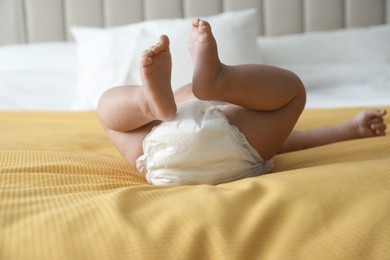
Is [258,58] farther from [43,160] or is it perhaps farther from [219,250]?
[219,250]

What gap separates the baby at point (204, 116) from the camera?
Result: 0.88 meters

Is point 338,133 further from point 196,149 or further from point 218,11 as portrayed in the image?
point 218,11

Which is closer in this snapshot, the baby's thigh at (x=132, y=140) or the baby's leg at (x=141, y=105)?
the baby's leg at (x=141, y=105)

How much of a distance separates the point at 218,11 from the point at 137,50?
65 cm

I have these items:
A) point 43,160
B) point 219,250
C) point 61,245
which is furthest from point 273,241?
point 43,160

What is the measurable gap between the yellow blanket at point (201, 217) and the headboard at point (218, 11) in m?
1.80

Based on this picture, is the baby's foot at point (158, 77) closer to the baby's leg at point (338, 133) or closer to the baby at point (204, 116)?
the baby at point (204, 116)

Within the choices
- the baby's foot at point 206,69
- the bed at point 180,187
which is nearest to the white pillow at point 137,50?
the bed at point 180,187

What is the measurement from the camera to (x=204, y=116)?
3.04ft

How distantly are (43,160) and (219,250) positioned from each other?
0.51 metres

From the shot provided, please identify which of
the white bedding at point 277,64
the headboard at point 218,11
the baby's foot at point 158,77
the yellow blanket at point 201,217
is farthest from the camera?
the headboard at point 218,11

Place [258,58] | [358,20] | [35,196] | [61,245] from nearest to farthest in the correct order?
1. [61,245]
2. [35,196]
3. [258,58]
4. [358,20]

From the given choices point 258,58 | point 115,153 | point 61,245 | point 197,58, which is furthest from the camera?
point 258,58

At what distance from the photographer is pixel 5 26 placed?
2.68 m
